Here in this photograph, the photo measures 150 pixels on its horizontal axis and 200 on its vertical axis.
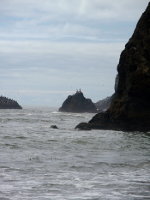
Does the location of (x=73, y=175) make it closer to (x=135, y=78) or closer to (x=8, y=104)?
(x=135, y=78)

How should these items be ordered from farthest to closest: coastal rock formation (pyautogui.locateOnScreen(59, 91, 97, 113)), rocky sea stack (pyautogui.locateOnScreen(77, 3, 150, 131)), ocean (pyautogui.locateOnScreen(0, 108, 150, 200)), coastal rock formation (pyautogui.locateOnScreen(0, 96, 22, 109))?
coastal rock formation (pyautogui.locateOnScreen(0, 96, 22, 109)) → coastal rock formation (pyautogui.locateOnScreen(59, 91, 97, 113)) → rocky sea stack (pyautogui.locateOnScreen(77, 3, 150, 131)) → ocean (pyautogui.locateOnScreen(0, 108, 150, 200))

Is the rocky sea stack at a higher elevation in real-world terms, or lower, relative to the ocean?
higher

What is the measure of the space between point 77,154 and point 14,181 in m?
8.42

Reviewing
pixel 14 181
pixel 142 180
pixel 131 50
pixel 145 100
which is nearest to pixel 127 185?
pixel 142 180

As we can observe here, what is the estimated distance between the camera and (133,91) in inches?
1836

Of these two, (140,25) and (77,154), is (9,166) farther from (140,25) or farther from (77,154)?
(140,25)

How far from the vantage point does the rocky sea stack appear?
149 feet

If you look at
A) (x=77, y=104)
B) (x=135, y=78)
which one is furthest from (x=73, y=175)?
(x=77, y=104)

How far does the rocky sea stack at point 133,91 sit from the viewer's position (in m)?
45.3

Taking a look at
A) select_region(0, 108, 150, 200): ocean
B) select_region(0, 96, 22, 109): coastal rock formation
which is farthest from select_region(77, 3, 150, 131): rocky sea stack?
select_region(0, 96, 22, 109): coastal rock formation

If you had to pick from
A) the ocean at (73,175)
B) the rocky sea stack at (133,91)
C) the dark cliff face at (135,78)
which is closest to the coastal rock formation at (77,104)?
the dark cliff face at (135,78)

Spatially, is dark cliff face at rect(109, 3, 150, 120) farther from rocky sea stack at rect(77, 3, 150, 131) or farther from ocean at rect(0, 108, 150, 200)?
ocean at rect(0, 108, 150, 200)

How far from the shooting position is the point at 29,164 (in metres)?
17.2

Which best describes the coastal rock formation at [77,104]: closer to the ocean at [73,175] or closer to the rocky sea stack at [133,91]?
the rocky sea stack at [133,91]
